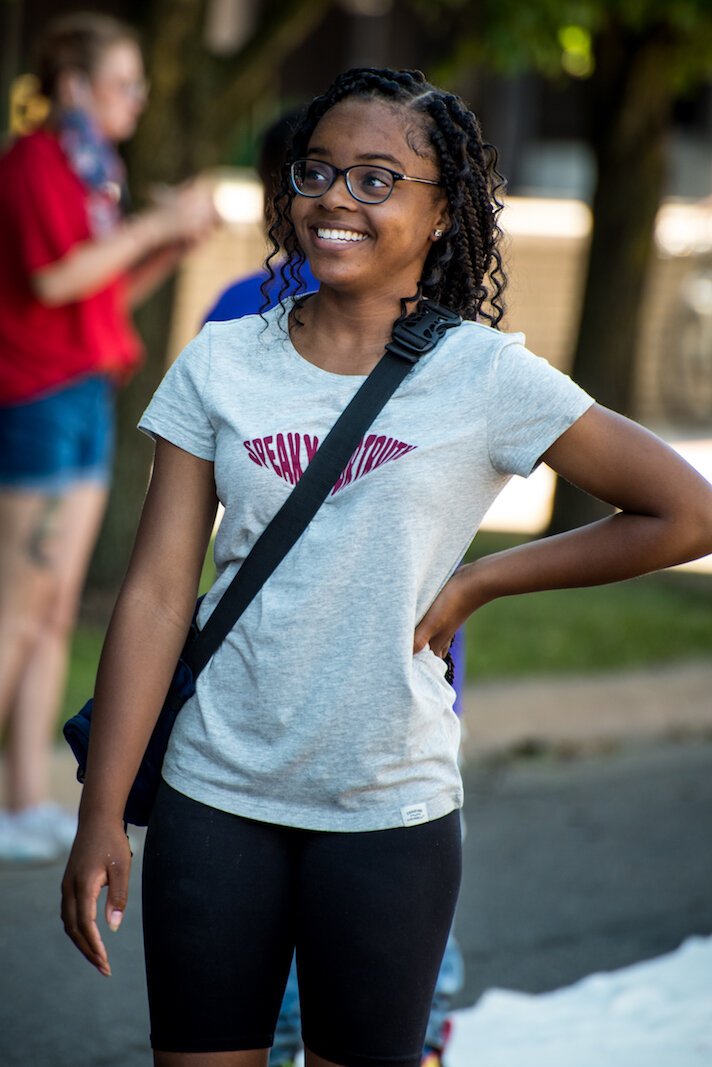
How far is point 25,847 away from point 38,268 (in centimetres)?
173

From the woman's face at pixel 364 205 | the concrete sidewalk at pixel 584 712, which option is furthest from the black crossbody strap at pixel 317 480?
the concrete sidewalk at pixel 584 712

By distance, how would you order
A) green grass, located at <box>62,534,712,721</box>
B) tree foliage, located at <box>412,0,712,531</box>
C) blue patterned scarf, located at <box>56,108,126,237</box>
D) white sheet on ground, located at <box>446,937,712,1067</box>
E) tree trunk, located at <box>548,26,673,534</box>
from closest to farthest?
white sheet on ground, located at <box>446,937,712,1067</box> < blue patterned scarf, located at <box>56,108,126,237</box> < green grass, located at <box>62,534,712,721</box> < tree foliage, located at <box>412,0,712,531</box> < tree trunk, located at <box>548,26,673,534</box>

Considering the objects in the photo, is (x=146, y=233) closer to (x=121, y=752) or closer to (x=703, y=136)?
(x=121, y=752)

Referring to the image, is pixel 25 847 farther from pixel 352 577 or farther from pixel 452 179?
pixel 452 179

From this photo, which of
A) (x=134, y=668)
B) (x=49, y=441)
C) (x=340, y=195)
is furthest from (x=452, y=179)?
(x=49, y=441)

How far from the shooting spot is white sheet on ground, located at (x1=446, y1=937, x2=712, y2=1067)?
3.59 meters

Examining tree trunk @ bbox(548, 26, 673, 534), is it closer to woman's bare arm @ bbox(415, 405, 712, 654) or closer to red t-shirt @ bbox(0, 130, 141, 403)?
red t-shirt @ bbox(0, 130, 141, 403)

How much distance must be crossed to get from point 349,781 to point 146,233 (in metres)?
3.01

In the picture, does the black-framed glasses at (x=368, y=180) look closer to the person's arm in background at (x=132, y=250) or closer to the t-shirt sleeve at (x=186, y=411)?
the t-shirt sleeve at (x=186, y=411)

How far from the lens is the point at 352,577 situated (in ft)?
6.81

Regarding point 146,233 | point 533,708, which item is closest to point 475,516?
point 146,233

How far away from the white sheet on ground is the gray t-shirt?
172 cm

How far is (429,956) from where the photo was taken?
7.10 feet

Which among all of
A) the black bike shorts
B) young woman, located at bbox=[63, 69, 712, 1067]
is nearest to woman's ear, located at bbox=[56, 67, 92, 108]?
young woman, located at bbox=[63, 69, 712, 1067]
